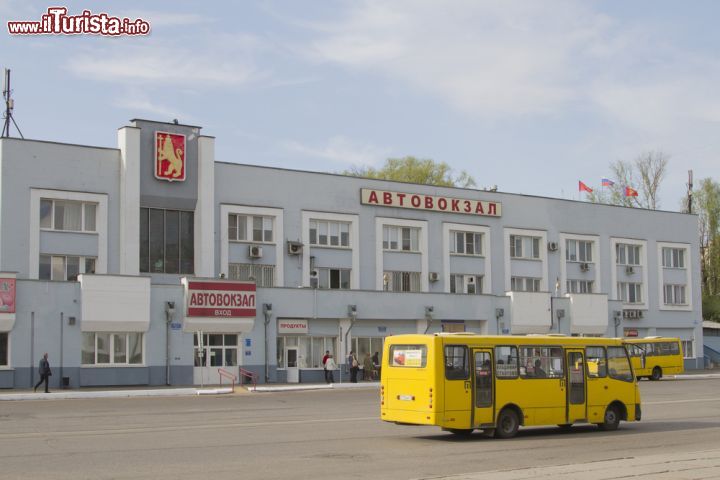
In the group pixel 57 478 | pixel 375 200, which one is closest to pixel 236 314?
pixel 375 200

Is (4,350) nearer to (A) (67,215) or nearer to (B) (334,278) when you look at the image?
(A) (67,215)

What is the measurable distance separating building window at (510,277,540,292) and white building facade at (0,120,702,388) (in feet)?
0.31

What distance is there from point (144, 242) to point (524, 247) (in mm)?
26799

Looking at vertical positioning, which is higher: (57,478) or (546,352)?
(546,352)

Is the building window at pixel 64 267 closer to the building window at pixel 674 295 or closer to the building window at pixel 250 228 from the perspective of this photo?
the building window at pixel 250 228

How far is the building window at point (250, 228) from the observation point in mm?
52062

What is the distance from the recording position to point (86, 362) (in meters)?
44.0

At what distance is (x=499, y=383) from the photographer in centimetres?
2103

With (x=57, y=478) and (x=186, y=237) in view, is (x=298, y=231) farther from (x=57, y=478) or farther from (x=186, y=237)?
(x=57, y=478)

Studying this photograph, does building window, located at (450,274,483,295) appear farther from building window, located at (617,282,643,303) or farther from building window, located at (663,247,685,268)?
building window, located at (663,247,685,268)

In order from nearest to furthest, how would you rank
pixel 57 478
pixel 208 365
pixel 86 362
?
pixel 57 478
pixel 86 362
pixel 208 365

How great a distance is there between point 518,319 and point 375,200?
470 inches

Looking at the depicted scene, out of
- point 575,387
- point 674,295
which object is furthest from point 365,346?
point 575,387

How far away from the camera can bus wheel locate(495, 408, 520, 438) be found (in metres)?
21.0
